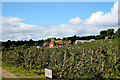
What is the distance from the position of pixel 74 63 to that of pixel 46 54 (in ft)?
10.5

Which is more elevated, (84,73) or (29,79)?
(84,73)

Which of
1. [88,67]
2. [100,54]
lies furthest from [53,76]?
[100,54]

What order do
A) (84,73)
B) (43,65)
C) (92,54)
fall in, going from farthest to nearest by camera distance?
(43,65)
(92,54)
(84,73)

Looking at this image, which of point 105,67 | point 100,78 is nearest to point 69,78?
point 100,78

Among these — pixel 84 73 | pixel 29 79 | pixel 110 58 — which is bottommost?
pixel 29 79

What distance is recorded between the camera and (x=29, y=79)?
790 cm

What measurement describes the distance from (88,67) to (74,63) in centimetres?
70

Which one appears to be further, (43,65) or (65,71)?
(43,65)

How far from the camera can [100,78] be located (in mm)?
7312

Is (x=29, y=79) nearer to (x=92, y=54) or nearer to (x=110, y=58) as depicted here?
(x=92, y=54)

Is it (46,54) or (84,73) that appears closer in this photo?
(84,73)

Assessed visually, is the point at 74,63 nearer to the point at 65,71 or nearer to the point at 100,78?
the point at 65,71

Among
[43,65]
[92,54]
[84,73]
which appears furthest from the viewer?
[43,65]

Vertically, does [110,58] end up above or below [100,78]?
above
